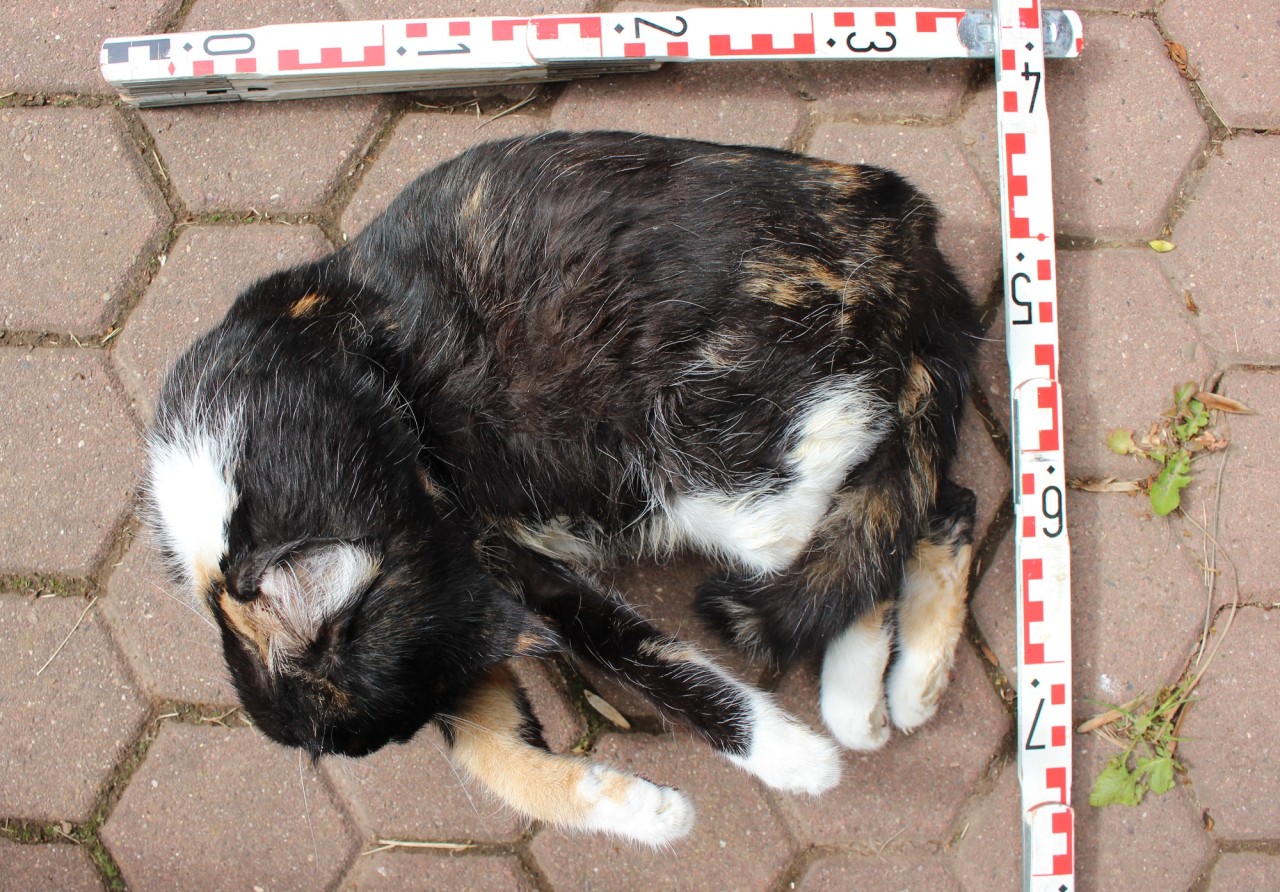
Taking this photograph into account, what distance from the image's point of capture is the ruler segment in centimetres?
217

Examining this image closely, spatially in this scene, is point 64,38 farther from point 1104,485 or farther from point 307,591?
point 1104,485

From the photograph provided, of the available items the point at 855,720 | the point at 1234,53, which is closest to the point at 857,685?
the point at 855,720

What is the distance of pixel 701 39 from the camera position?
91.1 inches

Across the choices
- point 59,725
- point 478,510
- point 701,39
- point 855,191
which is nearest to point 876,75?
point 701,39

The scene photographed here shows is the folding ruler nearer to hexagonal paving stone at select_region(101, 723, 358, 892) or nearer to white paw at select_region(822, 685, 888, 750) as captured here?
white paw at select_region(822, 685, 888, 750)

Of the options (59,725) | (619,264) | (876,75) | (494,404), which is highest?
(876,75)

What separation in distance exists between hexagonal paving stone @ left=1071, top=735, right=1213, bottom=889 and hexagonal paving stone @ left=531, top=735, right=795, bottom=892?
755 mm

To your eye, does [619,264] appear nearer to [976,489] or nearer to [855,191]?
[855,191]

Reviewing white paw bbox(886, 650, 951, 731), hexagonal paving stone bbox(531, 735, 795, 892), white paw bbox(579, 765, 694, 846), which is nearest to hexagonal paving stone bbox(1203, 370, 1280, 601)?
white paw bbox(886, 650, 951, 731)

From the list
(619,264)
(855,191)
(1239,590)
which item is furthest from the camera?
(1239,590)

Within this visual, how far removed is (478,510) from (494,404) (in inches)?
10.3

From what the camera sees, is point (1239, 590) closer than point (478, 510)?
No

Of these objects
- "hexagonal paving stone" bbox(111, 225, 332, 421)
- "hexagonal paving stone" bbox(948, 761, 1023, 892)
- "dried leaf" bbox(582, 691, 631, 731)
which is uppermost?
"hexagonal paving stone" bbox(111, 225, 332, 421)

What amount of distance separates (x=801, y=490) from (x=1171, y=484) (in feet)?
3.69
